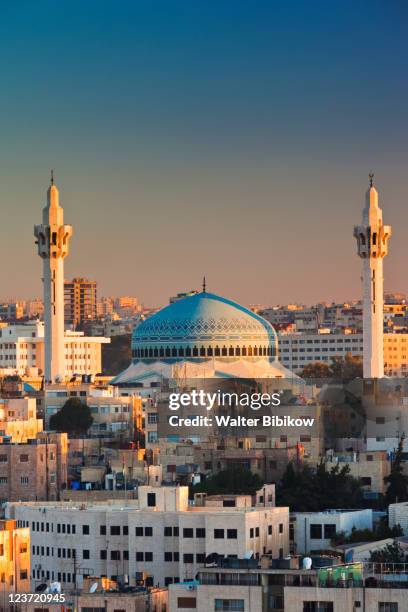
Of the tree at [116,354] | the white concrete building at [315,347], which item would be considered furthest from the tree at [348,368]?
the white concrete building at [315,347]

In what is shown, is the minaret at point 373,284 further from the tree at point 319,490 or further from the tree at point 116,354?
the tree at point 116,354

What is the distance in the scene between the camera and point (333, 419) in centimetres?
7025

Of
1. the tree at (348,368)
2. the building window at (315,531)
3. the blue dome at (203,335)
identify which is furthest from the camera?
the tree at (348,368)

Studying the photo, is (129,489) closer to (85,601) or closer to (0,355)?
(85,601)

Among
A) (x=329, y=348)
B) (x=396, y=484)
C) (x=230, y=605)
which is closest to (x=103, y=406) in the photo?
(x=396, y=484)

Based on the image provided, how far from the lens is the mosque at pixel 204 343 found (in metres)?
93.1

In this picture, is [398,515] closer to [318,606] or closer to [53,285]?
[318,606]

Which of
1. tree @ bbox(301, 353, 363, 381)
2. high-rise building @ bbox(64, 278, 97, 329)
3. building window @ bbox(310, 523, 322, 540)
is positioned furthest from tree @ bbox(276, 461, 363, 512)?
high-rise building @ bbox(64, 278, 97, 329)

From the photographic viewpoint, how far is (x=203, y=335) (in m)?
93.9

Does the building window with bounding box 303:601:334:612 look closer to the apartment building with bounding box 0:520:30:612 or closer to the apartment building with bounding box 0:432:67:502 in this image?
the apartment building with bounding box 0:520:30:612

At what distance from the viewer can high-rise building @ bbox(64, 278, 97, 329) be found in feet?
600

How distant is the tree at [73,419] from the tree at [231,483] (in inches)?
640

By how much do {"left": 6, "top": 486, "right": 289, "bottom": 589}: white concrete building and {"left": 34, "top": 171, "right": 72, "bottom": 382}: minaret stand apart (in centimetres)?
3687

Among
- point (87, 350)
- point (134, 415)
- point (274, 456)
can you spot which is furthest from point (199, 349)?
point (87, 350)
